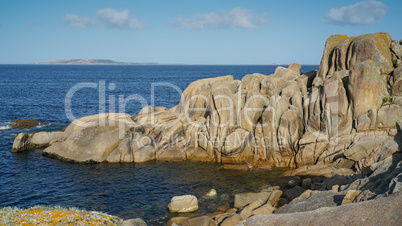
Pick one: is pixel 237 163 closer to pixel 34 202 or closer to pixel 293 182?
pixel 293 182

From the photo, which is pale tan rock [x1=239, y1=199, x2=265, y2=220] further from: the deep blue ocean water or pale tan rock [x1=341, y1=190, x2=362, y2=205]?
pale tan rock [x1=341, y1=190, x2=362, y2=205]

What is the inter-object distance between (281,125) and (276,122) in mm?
684

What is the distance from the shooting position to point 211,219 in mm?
22891

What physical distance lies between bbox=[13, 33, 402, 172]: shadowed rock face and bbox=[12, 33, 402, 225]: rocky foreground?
0.34ft

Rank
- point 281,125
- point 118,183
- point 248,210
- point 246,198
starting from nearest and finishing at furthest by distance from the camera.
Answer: point 248,210 < point 246,198 < point 118,183 < point 281,125

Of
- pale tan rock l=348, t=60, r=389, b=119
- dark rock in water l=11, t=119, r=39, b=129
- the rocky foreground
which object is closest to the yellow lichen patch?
the rocky foreground

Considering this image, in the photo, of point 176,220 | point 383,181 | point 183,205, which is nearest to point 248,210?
point 176,220

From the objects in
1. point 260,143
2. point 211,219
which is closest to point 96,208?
point 211,219

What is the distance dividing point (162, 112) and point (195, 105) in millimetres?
4773

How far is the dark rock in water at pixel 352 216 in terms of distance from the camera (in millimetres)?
10383

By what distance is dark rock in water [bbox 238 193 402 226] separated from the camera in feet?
34.1

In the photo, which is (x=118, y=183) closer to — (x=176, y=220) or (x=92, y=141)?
(x=92, y=141)

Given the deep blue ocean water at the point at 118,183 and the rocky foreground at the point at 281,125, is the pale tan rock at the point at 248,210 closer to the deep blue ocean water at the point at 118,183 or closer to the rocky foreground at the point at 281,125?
the rocky foreground at the point at 281,125

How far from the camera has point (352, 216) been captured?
1083 cm
